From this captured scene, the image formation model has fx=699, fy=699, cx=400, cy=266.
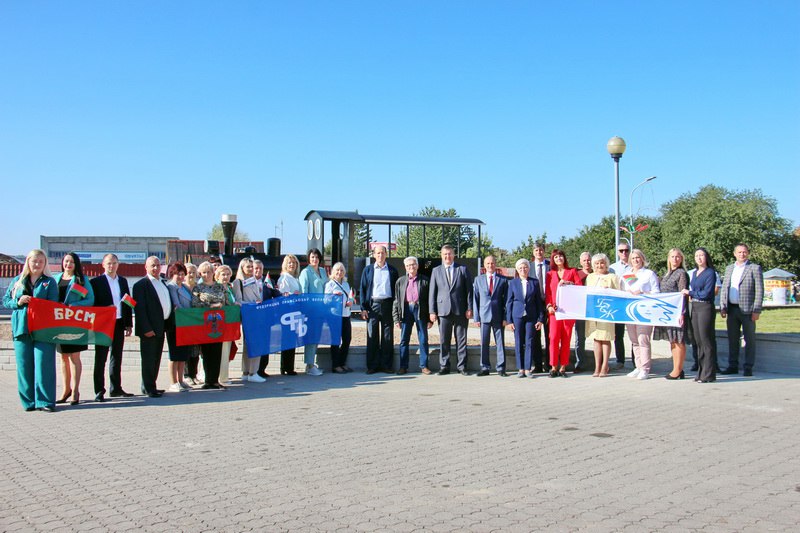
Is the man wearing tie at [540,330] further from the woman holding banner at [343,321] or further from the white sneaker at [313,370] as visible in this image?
the white sneaker at [313,370]

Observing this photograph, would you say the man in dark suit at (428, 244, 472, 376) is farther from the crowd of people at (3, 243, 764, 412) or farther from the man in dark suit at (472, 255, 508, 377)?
the man in dark suit at (472, 255, 508, 377)

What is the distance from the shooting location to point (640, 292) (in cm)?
1063

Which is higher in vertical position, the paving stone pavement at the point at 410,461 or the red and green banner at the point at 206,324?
the red and green banner at the point at 206,324

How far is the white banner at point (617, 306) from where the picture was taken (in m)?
10.4

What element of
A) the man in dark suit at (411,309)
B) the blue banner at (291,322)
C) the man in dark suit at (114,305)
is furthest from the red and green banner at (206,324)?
the man in dark suit at (411,309)

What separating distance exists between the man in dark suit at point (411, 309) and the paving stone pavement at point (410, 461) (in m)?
1.95

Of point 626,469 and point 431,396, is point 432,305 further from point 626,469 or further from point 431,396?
point 626,469

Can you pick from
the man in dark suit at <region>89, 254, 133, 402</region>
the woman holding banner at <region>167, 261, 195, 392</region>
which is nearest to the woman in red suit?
the woman holding banner at <region>167, 261, 195, 392</region>

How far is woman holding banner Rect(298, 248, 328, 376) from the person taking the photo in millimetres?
11242

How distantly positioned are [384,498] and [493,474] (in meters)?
1.02

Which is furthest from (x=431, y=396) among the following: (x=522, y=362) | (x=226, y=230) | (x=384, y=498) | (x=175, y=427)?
(x=226, y=230)

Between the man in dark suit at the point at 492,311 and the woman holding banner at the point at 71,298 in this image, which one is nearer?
the woman holding banner at the point at 71,298

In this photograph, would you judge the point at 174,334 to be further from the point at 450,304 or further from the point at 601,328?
the point at 601,328

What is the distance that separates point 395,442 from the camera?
6520 mm
